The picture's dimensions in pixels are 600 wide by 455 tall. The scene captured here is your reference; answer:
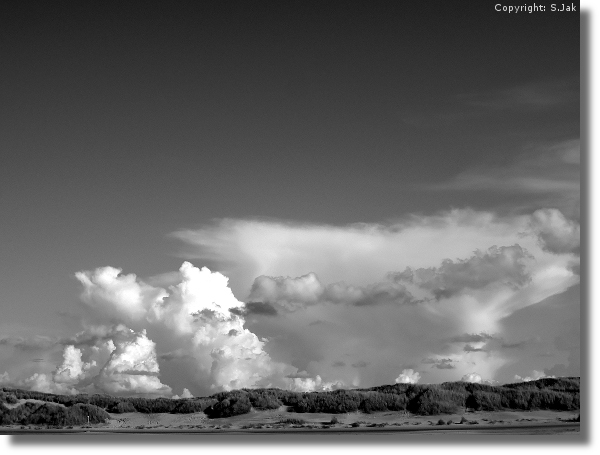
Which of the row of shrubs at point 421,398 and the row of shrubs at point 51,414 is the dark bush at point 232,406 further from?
the row of shrubs at point 51,414

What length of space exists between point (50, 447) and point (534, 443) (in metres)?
5.88

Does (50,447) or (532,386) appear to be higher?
(532,386)

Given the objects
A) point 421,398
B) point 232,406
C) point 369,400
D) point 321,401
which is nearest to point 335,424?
point 321,401

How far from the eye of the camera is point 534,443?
9297mm

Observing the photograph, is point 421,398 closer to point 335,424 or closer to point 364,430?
point 364,430

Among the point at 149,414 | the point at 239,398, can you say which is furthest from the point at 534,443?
the point at 149,414

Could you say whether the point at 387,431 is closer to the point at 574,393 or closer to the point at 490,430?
the point at 490,430

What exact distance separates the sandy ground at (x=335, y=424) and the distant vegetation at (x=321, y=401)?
73mm

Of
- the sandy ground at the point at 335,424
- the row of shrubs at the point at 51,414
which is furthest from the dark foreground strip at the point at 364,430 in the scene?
the row of shrubs at the point at 51,414

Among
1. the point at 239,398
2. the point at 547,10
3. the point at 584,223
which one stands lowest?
the point at 239,398

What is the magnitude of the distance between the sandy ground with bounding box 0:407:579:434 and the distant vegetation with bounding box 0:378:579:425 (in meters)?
0.07

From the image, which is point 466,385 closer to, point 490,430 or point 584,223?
point 490,430

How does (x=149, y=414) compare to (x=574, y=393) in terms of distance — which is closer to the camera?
(x=574, y=393)

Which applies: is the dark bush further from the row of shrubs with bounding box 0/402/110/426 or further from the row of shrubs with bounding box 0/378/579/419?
the row of shrubs with bounding box 0/402/110/426
